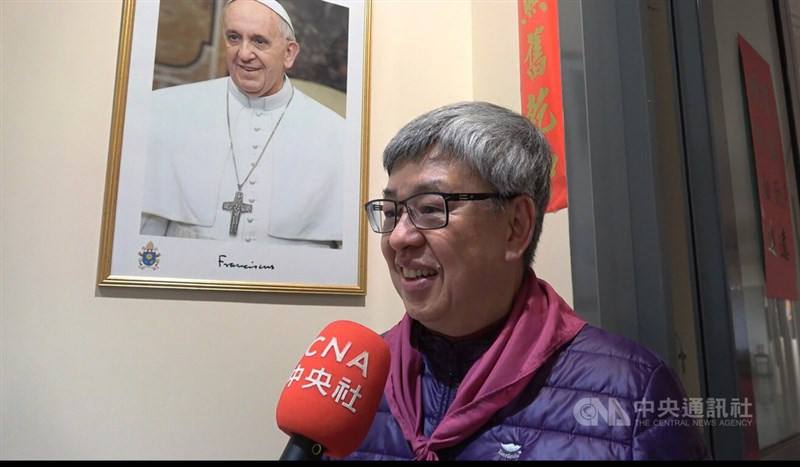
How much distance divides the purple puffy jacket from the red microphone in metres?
0.16

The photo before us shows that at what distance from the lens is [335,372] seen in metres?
0.70

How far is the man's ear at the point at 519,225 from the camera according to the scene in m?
0.87

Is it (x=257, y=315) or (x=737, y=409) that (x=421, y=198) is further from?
(x=257, y=315)

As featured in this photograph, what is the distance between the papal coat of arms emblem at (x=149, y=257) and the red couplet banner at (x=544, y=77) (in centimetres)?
102

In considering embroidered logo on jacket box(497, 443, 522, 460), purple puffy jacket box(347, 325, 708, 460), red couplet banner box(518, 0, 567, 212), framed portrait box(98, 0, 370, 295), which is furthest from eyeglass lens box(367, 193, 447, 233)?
framed portrait box(98, 0, 370, 295)

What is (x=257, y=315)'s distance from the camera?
4.78ft

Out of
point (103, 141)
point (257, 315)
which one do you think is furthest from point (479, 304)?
point (103, 141)

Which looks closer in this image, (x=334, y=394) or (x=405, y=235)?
(x=334, y=394)

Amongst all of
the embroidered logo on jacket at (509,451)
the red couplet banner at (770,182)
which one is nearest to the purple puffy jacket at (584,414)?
the embroidered logo on jacket at (509,451)

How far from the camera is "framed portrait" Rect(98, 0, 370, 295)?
4.55 ft

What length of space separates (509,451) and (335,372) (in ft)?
0.91

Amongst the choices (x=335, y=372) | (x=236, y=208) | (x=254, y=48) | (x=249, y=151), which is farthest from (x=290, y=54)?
(x=335, y=372)

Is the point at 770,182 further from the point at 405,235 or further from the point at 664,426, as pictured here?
the point at 405,235

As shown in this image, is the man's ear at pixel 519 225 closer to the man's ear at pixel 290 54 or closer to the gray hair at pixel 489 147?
the gray hair at pixel 489 147
